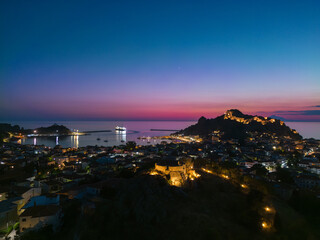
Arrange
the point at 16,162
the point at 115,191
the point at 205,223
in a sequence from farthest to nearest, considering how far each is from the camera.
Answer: the point at 16,162, the point at 115,191, the point at 205,223

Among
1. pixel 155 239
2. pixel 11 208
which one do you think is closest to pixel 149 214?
pixel 155 239

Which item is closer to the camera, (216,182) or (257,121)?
(216,182)

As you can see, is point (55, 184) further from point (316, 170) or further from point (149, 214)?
point (316, 170)

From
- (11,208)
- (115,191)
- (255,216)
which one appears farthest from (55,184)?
(255,216)

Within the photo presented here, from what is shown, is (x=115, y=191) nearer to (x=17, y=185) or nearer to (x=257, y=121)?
(x=17, y=185)

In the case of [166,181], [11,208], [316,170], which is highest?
[166,181]

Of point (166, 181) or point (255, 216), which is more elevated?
point (166, 181)

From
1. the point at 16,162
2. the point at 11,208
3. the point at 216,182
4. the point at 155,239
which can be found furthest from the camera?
the point at 16,162
